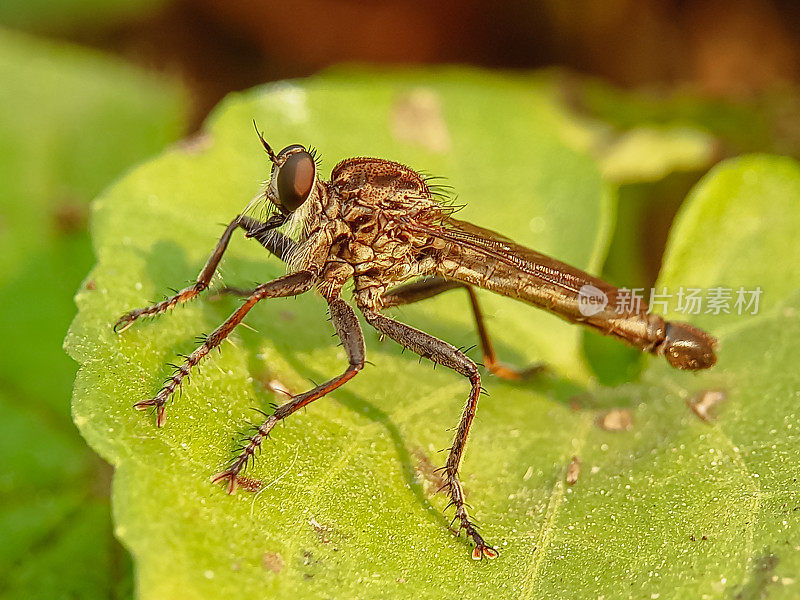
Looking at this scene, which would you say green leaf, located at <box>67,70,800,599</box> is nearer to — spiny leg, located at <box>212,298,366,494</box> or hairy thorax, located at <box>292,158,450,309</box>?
spiny leg, located at <box>212,298,366,494</box>

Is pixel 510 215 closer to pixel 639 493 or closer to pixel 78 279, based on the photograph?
pixel 639 493

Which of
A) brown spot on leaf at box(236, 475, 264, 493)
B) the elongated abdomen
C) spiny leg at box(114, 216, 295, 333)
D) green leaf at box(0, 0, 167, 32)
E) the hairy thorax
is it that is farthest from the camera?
green leaf at box(0, 0, 167, 32)

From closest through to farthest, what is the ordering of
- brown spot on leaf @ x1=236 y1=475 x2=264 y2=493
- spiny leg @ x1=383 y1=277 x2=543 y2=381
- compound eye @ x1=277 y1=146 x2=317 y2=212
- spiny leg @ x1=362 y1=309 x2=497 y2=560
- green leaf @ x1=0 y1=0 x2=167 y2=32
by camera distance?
1. brown spot on leaf @ x1=236 y1=475 x2=264 y2=493
2. spiny leg @ x1=362 y1=309 x2=497 y2=560
3. compound eye @ x1=277 y1=146 x2=317 y2=212
4. spiny leg @ x1=383 y1=277 x2=543 y2=381
5. green leaf @ x1=0 y1=0 x2=167 y2=32

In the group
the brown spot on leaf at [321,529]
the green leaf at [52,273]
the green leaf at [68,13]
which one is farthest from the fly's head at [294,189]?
the green leaf at [68,13]

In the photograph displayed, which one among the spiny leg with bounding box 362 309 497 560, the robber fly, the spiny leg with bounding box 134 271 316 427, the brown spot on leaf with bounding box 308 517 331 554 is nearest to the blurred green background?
the robber fly

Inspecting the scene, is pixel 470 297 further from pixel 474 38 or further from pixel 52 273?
pixel 474 38

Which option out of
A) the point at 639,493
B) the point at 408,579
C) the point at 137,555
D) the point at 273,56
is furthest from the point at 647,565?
the point at 273,56

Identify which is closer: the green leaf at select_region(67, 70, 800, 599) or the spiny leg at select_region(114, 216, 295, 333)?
the green leaf at select_region(67, 70, 800, 599)
